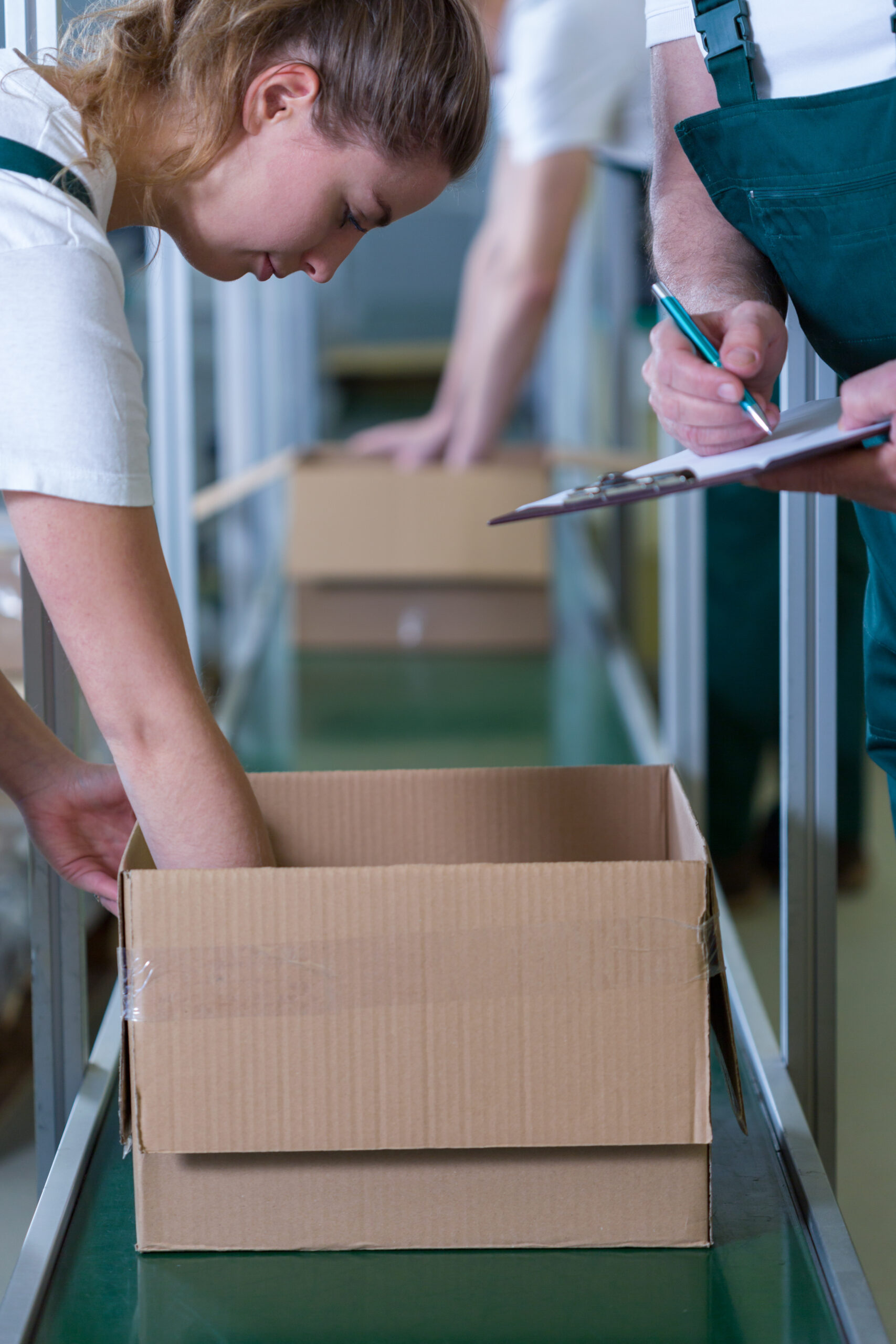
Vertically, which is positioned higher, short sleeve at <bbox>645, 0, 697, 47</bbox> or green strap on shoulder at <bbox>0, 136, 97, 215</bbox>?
short sleeve at <bbox>645, 0, 697, 47</bbox>

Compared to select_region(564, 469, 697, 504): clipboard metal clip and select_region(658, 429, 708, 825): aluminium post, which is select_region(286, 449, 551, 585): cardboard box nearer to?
select_region(658, 429, 708, 825): aluminium post

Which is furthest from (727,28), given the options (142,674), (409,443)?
(409,443)

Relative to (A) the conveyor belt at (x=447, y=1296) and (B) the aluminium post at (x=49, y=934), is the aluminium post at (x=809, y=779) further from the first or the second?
(B) the aluminium post at (x=49, y=934)

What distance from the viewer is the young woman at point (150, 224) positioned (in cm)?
74

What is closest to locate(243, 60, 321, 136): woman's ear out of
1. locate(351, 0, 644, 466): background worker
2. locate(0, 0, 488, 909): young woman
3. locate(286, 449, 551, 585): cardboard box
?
locate(0, 0, 488, 909): young woman

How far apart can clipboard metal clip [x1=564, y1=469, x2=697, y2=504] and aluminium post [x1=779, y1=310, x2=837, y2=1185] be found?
0.50 meters

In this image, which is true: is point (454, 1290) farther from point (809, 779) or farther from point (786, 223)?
point (786, 223)

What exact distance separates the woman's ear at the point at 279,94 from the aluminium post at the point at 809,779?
523 millimetres

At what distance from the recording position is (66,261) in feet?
2.45

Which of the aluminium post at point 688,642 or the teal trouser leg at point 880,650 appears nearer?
the teal trouser leg at point 880,650

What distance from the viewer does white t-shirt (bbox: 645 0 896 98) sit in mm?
838

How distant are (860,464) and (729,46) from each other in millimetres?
332

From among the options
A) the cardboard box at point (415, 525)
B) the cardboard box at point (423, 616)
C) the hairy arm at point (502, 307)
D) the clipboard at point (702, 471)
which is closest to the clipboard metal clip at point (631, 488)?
the clipboard at point (702, 471)

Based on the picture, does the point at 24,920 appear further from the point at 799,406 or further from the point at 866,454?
the point at 866,454
